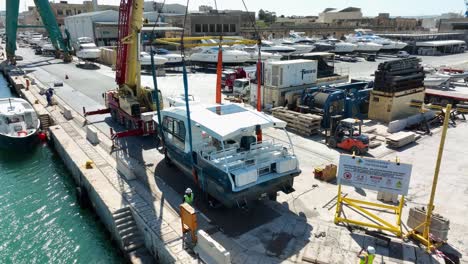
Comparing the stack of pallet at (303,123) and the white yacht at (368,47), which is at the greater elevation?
the white yacht at (368,47)

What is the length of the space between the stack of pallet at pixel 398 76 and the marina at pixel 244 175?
0.26 feet

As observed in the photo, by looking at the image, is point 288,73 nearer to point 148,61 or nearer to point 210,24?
point 148,61

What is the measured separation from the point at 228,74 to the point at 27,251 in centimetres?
2358

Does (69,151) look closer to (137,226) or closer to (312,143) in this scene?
(137,226)

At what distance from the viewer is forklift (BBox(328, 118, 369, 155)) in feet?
50.3

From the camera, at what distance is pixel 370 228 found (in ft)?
32.1

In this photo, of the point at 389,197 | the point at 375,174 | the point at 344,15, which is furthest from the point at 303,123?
the point at 344,15

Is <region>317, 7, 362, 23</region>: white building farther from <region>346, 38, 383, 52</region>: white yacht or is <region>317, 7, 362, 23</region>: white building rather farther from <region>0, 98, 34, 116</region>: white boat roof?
<region>0, 98, 34, 116</region>: white boat roof

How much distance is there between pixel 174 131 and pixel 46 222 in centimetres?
576

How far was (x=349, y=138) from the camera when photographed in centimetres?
1559

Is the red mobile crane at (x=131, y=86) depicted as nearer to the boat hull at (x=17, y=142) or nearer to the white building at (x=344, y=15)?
the boat hull at (x=17, y=142)

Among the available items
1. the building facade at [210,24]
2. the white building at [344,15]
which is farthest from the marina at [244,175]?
the white building at [344,15]

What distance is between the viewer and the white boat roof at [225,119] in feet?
33.0

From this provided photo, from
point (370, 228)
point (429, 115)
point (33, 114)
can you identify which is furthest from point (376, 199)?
point (33, 114)
